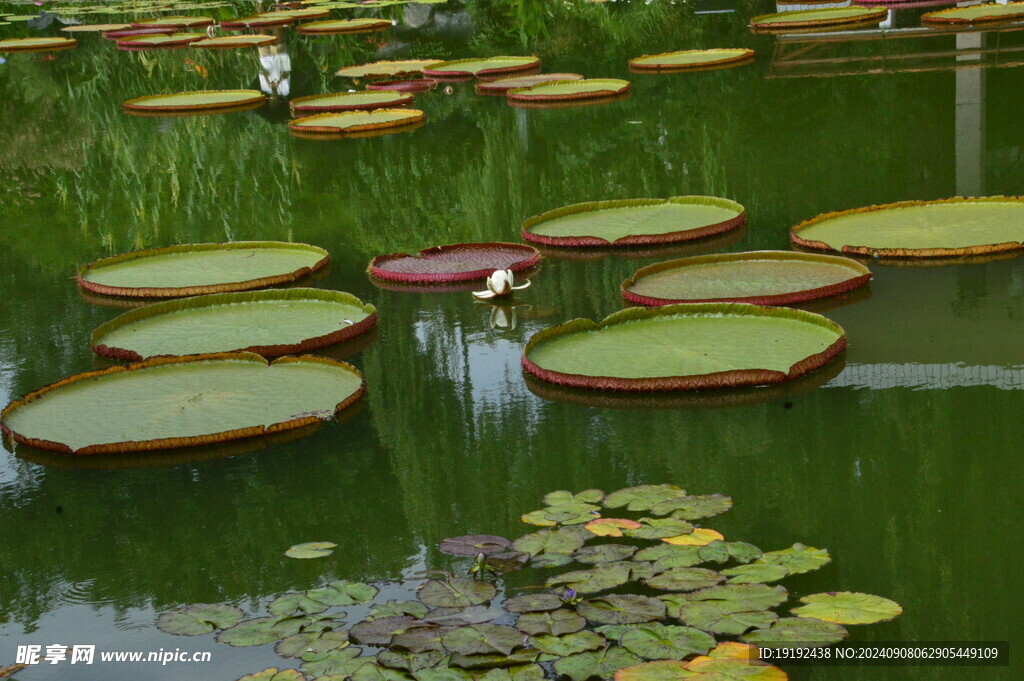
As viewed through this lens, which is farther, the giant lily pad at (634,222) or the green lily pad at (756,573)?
the giant lily pad at (634,222)

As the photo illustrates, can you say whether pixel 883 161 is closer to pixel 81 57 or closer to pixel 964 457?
pixel 964 457

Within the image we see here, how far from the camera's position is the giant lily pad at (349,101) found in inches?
377

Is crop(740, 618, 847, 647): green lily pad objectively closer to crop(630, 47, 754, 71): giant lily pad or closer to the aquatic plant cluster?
the aquatic plant cluster

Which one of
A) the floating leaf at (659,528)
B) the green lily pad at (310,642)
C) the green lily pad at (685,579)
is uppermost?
the green lily pad at (685,579)

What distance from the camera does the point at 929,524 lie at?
9.82 ft

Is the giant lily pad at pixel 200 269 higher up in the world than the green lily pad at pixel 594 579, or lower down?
higher up

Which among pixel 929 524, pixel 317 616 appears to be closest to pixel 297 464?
pixel 317 616

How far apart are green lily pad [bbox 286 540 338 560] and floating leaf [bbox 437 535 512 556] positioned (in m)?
0.27

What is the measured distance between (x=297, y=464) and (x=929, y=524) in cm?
174

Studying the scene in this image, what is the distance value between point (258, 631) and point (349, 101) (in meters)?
7.61

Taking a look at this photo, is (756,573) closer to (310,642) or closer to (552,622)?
(552,622)

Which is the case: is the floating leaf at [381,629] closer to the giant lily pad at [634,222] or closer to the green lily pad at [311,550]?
the green lily pad at [311,550]

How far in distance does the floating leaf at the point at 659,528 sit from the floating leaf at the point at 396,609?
0.55m

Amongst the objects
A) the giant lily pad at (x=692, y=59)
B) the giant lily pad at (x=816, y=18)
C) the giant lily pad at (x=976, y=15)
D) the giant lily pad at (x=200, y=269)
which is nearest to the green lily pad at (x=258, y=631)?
the giant lily pad at (x=200, y=269)
